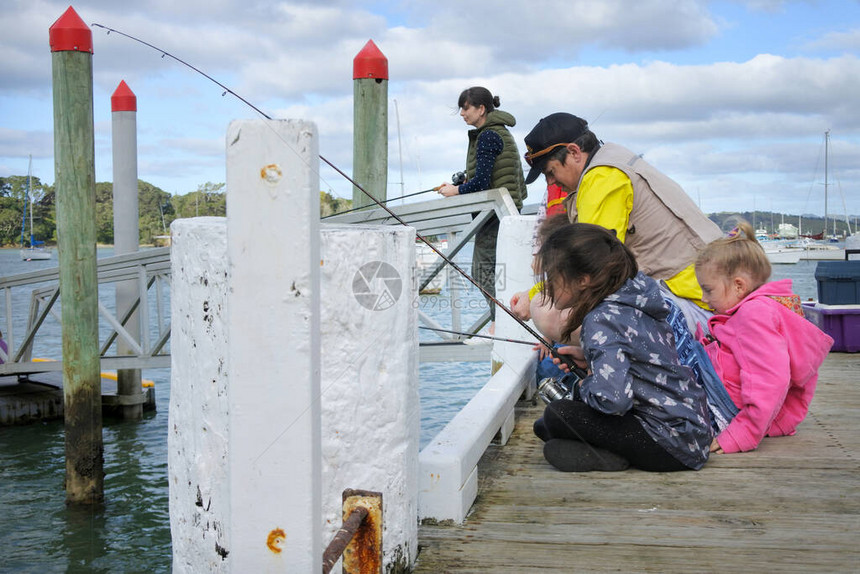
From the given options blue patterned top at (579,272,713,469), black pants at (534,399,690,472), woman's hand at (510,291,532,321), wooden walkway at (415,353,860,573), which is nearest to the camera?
wooden walkway at (415,353,860,573)

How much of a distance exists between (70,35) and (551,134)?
5.99 m

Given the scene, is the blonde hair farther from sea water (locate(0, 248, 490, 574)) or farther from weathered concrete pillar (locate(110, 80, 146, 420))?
weathered concrete pillar (locate(110, 80, 146, 420))

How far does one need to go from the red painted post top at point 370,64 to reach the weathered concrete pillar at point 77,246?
8.66 feet

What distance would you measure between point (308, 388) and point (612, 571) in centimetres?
127

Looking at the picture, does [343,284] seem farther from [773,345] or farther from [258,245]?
[773,345]

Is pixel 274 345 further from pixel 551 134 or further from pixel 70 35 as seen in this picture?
pixel 70 35

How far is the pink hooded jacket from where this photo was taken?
3.59 metres

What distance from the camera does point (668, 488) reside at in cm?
328

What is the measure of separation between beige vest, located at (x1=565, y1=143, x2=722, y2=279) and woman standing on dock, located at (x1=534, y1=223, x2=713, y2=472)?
2.38 feet

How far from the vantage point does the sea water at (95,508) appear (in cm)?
841

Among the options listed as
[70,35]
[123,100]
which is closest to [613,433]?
[70,35]

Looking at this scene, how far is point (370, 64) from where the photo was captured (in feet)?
27.8

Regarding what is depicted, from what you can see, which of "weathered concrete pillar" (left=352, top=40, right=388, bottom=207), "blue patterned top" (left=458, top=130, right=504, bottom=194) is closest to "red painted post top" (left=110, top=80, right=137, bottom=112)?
"weathered concrete pillar" (left=352, top=40, right=388, bottom=207)

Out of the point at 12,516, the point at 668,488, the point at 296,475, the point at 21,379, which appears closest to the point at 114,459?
the point at 12,516
